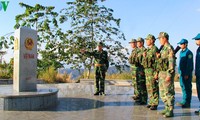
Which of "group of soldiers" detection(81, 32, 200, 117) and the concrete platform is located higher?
"group of soldiers" detection(81, 32, 200, 117)

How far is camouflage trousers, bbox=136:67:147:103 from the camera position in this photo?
7.80 meters

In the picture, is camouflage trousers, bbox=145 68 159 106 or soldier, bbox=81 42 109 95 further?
soldier, bbox=81 42 109 95

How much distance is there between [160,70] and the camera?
20.8 feet

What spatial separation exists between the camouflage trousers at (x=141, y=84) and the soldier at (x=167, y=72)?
1.48 metres

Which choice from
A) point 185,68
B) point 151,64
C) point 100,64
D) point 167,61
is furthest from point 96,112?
point 100,64

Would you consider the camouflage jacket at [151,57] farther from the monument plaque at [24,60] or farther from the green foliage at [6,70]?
the green foliage at [6,70]

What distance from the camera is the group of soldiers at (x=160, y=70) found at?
617 cm

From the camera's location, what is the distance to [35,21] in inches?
717

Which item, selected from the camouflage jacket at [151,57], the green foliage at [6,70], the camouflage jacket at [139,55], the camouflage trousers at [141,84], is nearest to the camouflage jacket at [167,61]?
the camouflage jacket at [151,57]

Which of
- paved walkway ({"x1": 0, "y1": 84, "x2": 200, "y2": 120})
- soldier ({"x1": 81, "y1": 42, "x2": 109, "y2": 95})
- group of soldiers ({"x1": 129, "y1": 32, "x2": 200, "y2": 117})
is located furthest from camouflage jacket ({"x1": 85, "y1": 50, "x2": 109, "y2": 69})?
paved walkway ({"x1": 0, "y1": 84, "x2": 200, "y2": 120})

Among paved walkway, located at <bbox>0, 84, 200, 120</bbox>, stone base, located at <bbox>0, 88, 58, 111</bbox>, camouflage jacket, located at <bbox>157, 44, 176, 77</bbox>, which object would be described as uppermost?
camouflage jacket, located at <bbox>157, 44, 176, 77</bbox>

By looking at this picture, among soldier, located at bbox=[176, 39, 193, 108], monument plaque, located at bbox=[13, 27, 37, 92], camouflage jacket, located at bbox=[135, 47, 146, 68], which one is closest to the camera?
soldier, located at bbox=[176, 39, 193, 108]

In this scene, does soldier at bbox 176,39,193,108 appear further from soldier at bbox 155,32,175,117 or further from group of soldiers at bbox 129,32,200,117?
soldier at bbox 155,32,175,117

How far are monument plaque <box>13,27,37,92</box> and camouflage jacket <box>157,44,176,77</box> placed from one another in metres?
3.49
